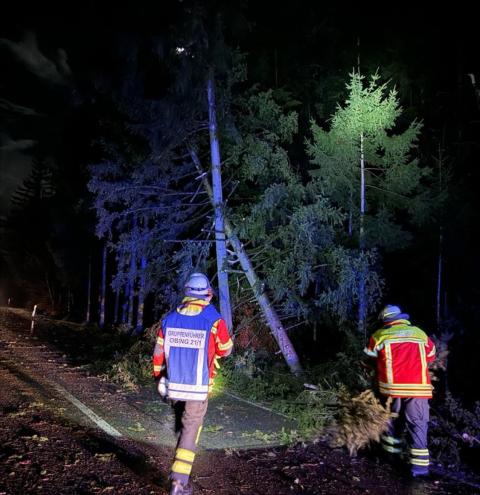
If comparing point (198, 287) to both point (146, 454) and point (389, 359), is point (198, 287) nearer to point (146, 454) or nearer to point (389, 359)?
point (146, 454)

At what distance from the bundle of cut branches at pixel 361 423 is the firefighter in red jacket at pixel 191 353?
2381 mm

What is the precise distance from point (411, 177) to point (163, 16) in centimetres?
703

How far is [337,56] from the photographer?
50.9 feet

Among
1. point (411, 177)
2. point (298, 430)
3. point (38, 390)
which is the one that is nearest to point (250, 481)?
point (298, 430)

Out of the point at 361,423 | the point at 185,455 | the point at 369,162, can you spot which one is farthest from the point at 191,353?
the point at 369,162

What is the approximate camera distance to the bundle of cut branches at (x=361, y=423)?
5.53 m

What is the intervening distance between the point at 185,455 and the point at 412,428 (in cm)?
271

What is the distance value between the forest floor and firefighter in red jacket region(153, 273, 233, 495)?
0.73 meters

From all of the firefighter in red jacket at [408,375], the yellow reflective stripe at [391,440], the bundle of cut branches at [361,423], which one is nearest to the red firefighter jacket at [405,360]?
the firefighter in red jacket at [408,375]

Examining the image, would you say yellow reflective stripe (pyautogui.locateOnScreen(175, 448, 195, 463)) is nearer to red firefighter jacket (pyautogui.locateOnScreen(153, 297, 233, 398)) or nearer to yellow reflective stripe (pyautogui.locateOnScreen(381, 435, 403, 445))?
red firefighter jacket (pyautogui.locateOnScreen(153, 297, 233, 398))

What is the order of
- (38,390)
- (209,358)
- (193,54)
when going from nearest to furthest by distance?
(209,358), (38,390), (193,54)

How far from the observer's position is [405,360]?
5.21 metres

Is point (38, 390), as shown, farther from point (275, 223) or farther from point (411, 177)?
point (411, 177)

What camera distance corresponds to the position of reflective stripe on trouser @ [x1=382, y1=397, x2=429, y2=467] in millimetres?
5027
